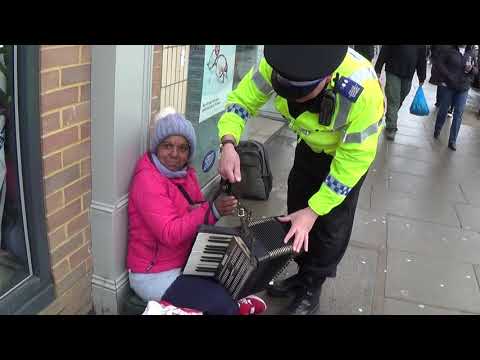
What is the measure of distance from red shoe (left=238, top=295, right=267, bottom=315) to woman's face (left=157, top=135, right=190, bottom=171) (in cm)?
93

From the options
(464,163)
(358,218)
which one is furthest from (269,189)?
(464,163)

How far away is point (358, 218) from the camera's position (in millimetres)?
4539

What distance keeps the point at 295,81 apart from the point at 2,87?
127 cm

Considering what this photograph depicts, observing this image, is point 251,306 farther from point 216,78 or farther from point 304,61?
point 216,78

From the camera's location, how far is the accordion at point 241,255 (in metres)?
2.37

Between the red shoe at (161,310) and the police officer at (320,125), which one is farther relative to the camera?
the red shoe at (161,310)

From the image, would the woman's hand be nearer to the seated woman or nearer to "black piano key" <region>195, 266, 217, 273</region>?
the seated woman

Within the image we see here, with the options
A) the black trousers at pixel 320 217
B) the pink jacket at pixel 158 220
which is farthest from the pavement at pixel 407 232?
the pink jacket at pixel 158 220

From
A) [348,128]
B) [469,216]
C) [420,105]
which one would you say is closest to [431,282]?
[469,216]

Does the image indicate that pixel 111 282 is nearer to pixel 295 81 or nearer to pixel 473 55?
pixel 295 81

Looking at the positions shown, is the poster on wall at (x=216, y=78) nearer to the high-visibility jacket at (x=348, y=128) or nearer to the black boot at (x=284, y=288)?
the high-visibility jacket at (x=348, y=128)

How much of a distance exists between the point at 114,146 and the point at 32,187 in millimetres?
458

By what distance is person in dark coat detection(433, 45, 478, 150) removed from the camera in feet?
22.3

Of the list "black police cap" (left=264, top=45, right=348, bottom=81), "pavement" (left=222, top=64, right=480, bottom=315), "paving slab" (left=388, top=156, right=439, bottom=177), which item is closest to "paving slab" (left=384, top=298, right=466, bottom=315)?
"pavement" (left=222, top=64, right=480, bottom=315)
